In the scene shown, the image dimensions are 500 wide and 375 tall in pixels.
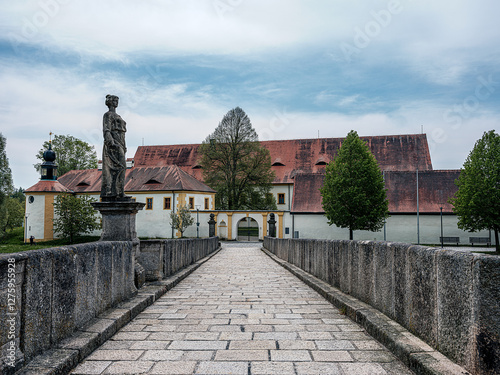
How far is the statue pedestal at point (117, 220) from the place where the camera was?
8492mm

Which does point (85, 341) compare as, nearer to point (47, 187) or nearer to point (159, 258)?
point (159, 258)

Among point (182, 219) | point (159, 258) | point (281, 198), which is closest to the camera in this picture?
point (159, 258)

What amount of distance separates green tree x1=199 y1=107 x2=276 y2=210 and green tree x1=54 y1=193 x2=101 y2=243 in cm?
1358

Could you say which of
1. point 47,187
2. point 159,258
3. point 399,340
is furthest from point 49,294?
point 47,187

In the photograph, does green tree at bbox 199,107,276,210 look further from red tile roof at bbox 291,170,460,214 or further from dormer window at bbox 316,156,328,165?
dormer window at bbox 316,156,328,165

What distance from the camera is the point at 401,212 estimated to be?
40.2 m

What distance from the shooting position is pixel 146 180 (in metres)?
51.2

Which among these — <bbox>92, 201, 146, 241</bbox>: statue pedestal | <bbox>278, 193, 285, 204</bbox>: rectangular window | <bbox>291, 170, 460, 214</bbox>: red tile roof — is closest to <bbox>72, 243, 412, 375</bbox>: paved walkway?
<bbox>92, 201, 146, 241</bbox>: statue pedestal

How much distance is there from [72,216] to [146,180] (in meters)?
8.76

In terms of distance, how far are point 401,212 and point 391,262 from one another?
122 feet

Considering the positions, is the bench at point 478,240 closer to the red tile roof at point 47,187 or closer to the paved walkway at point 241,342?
the paved walkway at point 241,342

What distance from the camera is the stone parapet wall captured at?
3.02 m

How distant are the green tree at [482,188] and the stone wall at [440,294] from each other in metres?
30.6

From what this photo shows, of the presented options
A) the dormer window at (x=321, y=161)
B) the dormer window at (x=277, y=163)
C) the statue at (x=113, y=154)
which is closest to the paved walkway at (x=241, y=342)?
the statue at (x=113, y=154)
